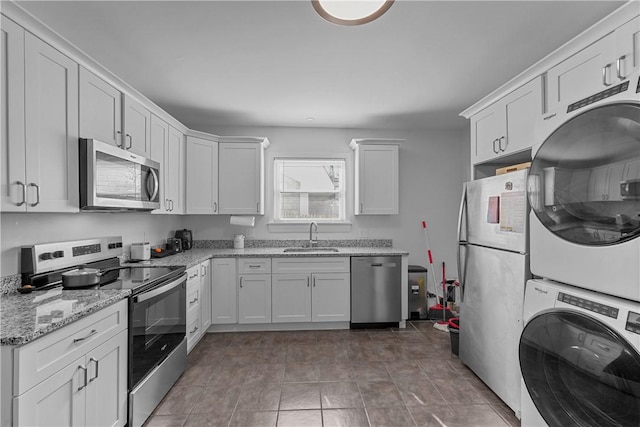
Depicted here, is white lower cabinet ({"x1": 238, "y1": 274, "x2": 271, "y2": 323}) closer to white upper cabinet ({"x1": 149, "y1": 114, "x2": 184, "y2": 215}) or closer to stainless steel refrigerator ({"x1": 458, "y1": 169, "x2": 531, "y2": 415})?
white upper cabinet ({"x1": 149, "y1": 114, "x2": 184, "y2": 215})

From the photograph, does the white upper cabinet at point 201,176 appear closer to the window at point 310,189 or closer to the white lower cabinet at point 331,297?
the window at point 310,189

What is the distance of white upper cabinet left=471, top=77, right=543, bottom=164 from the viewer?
6.79ft

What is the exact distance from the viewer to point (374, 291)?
12.2 ft

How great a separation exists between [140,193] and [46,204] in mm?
865

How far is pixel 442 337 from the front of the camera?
3.47 m

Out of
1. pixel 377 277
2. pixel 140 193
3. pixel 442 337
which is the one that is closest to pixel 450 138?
pixel 377 277

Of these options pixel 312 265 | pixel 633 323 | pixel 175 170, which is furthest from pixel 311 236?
pixel 633 323

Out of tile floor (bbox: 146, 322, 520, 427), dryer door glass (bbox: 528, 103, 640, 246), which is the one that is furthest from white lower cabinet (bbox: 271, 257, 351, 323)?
dryer door glass (bbox: 528, 103, 640, 246)

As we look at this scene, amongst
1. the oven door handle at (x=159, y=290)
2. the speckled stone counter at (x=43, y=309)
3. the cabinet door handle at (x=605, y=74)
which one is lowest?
the oven door handle at (x=159, y=290)

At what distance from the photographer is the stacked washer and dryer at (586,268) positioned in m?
1.25

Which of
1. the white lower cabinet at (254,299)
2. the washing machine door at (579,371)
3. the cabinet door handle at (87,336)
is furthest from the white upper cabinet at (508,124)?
the cabinet door handle at (87,336)

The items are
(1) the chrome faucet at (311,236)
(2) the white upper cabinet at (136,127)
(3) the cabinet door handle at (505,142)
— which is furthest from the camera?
(1) the chrome faucet at (311,236)

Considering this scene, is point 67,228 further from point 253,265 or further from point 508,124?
point 508,124

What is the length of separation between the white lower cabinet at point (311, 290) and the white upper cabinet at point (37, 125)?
86.1 inches
